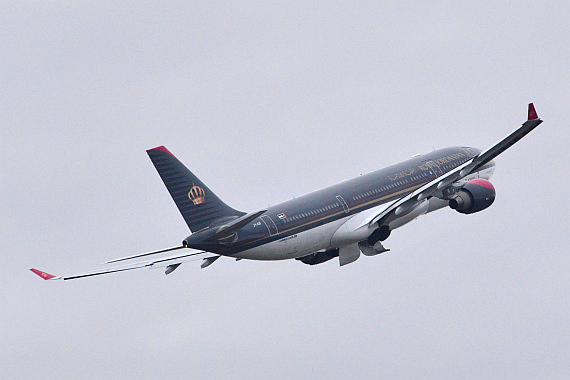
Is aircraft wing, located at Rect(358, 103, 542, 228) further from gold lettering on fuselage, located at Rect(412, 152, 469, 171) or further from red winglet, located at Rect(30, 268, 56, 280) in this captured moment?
red winglet, located at Rect(30, 268, 56, 280)

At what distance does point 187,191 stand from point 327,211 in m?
10.6

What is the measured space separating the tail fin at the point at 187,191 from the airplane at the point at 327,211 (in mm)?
57

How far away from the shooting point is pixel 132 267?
229ft

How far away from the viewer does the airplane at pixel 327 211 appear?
6538 centimetres

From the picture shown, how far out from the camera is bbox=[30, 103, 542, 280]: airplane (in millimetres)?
65375

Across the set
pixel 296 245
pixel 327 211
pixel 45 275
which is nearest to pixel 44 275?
pixel 45 275

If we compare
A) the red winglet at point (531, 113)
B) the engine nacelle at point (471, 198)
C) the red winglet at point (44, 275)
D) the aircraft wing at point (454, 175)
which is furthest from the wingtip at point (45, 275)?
the red winglet at point (531, 113)

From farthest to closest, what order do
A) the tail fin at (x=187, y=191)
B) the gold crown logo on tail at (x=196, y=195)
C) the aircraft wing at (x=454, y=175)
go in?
the gold crown logo on tail at (x=196, y=195)
the tail fin at (x=187, y=191)
the aircraft wing at (x=454, y=175)

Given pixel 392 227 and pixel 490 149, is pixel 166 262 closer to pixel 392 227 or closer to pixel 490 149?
pixel 392 227

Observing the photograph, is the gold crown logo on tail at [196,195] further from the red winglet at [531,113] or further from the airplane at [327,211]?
the red winglet at [531,113]

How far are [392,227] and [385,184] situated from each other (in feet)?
11.2

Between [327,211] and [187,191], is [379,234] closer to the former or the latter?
[327,211]

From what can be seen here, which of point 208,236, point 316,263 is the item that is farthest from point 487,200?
point 208,236

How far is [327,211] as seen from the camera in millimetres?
71938
